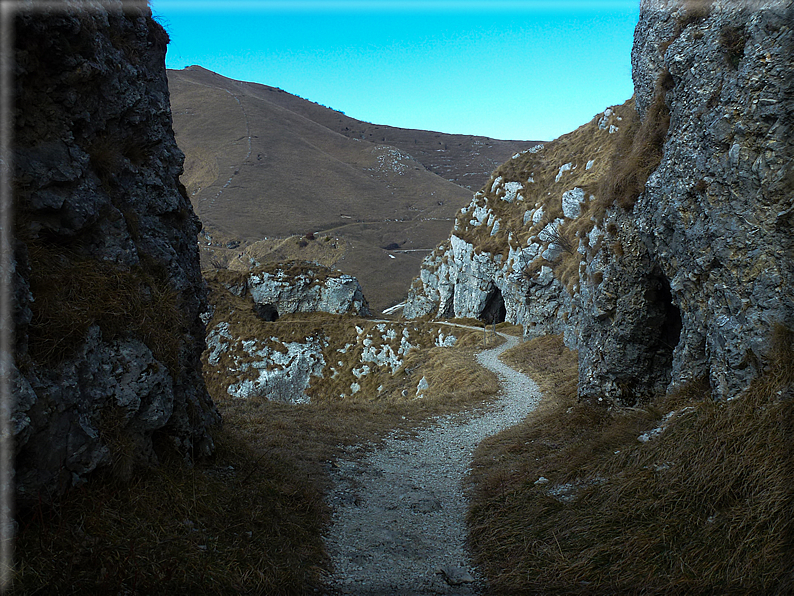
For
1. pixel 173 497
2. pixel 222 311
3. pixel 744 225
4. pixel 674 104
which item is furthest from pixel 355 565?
pixel 222 311

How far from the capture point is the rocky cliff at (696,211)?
688 cm

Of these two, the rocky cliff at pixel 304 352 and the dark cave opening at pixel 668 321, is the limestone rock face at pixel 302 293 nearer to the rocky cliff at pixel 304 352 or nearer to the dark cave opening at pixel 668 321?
the rocky cliff at pixel 304 352

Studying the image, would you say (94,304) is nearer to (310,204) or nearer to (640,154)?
(640,154)

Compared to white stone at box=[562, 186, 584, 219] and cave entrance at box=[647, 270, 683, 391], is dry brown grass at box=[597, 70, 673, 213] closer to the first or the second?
cave entrance at box=[647, 270, 683, 391]

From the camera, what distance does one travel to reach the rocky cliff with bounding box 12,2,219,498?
186 inches

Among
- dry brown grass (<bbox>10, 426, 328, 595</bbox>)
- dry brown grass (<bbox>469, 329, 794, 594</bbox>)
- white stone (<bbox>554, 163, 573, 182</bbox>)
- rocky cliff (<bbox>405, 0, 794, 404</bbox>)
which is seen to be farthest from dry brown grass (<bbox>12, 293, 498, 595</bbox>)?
white stone (<bbox>554, 163, 573, 182</bbox>)

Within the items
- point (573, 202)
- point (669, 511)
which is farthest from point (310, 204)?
point (669, 511)

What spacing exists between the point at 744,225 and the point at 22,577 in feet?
33.4

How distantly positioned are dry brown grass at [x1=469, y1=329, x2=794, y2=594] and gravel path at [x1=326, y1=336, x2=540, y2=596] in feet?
1.66

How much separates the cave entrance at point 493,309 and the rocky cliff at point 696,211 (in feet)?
136

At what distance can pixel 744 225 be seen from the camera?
7320 millimetres

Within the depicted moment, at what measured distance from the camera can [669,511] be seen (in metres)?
5.49

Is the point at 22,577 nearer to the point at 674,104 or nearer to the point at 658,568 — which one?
the point at 658,568

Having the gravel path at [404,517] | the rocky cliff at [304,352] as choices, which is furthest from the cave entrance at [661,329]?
the rocky cliff at [304,352]
